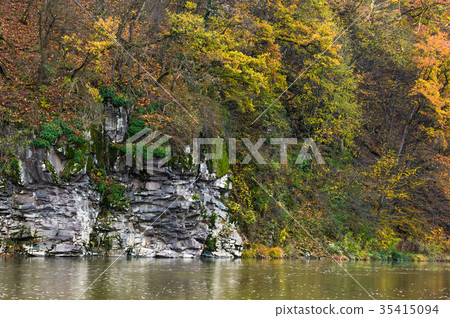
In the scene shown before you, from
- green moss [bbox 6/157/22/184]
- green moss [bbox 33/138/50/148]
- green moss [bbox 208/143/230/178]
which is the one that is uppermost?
green moss [bbox 33/138/50/148]

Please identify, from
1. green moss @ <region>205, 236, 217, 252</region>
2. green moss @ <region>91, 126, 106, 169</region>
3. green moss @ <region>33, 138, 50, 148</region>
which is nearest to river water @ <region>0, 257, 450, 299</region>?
green moss @ <region>33, 138, 50, 148</region>

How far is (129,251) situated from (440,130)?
19151mm

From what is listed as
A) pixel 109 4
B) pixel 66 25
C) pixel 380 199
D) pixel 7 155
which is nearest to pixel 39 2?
pixel 66 25

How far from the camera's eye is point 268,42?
83.7ft

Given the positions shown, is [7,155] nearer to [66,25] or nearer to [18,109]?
[18,109]

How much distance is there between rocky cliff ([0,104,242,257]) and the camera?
18094 mm

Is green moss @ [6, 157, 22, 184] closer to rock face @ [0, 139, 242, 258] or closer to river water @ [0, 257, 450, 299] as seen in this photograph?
rock face @ [0, 139, 242, 258]

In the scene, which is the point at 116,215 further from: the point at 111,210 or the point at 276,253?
the point at 276,253

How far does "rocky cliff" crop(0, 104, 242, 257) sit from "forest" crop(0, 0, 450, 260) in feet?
1.57

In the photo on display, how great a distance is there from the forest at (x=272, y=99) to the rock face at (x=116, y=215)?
0.57 m

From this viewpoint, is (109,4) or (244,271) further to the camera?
(109,4)

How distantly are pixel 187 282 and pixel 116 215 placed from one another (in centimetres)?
813

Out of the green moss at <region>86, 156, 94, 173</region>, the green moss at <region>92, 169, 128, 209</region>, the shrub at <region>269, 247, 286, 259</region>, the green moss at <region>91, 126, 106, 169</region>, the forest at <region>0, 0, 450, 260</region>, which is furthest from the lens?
the shrub at <region>269, 247, 286, 259</region>

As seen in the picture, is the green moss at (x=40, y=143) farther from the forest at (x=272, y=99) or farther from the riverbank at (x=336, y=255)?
the riverbank at (x=336, y=255)
